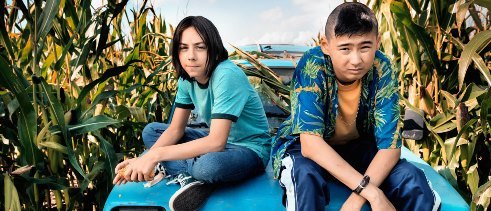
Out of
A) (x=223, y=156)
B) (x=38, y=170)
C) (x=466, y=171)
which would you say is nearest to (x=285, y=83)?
(x=466, y=171)

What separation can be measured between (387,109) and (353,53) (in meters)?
0.28

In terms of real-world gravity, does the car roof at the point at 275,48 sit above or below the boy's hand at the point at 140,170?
above

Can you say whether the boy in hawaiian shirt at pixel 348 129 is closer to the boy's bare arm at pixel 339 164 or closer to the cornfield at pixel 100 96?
the boy's bare arm at pixel 339 164

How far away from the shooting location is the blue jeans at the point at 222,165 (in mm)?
1758

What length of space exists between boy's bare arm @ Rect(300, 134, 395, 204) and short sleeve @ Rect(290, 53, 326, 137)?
4cm

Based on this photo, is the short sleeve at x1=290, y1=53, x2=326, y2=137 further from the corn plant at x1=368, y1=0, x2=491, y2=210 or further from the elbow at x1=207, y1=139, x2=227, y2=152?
the corn plant at x1=368, y1=0, x2=491, y2=210

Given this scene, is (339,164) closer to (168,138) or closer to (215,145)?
(215,145)

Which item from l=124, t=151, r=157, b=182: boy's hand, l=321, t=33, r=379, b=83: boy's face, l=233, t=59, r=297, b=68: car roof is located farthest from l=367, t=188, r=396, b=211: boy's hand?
l=233, t=59, r=297, b=68: car roof

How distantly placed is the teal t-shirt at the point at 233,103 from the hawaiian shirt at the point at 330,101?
0.22 meters

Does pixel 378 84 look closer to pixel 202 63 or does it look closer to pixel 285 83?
pixel 202 63

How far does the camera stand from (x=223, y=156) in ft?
5.96

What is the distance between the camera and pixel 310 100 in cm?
178

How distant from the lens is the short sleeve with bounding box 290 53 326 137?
5.82 feet

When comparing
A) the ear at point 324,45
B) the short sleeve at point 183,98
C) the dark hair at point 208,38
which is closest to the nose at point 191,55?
the dark hair at point 208,38
